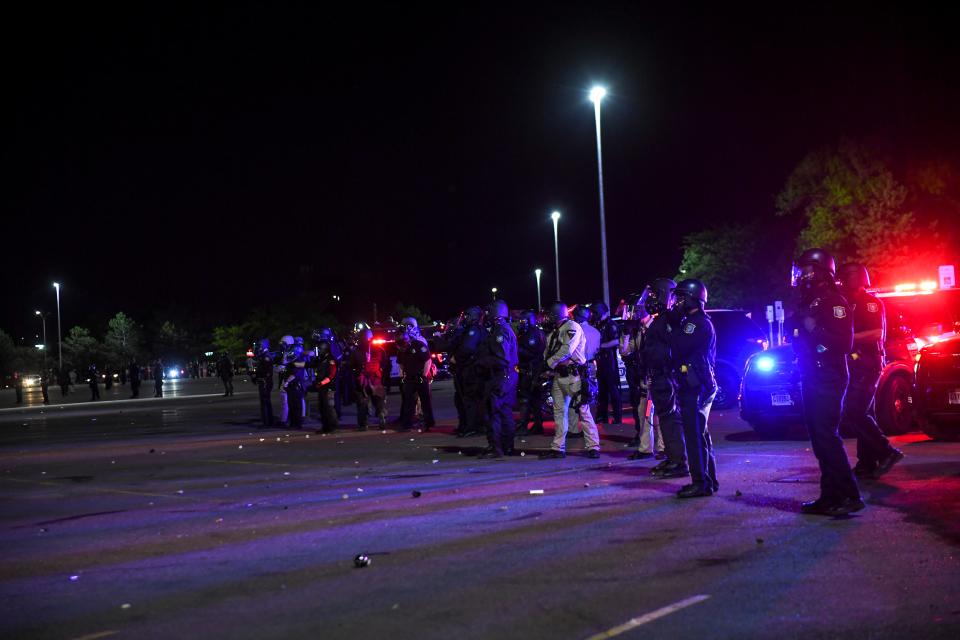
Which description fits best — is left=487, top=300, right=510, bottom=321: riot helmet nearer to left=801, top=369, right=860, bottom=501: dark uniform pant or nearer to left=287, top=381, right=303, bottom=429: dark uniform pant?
left=801, top=369, right=860, bottom=501: dark uniform pant

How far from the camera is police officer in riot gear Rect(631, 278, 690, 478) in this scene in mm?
10508

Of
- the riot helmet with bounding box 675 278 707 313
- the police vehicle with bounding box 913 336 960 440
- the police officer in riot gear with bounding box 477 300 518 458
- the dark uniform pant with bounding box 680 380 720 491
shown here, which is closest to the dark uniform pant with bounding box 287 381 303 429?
the police officer in riot gear with bounding box 477 300 518 458

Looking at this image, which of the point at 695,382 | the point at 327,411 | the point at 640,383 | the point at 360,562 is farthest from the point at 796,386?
the point at 360,562

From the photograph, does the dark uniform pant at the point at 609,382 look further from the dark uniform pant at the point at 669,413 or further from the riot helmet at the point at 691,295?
the riot helmet at the point at 691,295

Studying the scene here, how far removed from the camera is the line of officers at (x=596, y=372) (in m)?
9.64

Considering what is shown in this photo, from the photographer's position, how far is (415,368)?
60.7ft

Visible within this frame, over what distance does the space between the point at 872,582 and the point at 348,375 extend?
22346 mm

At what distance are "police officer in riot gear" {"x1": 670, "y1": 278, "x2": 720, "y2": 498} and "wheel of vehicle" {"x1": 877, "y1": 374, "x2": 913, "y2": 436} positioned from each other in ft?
19.2

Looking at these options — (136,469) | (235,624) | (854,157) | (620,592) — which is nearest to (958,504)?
(620,592)

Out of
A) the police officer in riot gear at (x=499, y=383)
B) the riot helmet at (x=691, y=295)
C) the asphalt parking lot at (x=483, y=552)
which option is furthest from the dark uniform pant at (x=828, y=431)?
the police officer in riot gear at (x=499, y=383)

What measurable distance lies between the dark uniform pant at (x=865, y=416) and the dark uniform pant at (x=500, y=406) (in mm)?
4834

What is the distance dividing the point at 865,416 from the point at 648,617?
17.8ft

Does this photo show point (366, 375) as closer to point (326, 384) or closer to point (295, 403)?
point (326, 384)

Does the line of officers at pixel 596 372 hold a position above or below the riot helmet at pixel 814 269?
below
